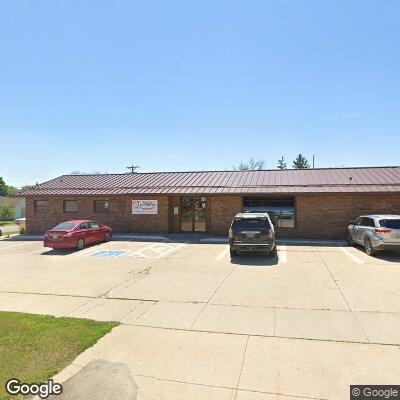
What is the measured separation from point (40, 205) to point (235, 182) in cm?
1441

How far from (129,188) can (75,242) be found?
6897 mm

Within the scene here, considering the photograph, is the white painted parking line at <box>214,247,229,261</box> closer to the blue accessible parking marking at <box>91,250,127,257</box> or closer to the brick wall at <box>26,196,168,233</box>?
the blue accessible parking marking at <box>91,250,127,257</box>

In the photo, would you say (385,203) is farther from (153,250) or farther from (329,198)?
(153,250)

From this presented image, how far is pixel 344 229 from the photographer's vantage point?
18406 millimetres

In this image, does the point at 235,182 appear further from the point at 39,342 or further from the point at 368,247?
the point at 39,342

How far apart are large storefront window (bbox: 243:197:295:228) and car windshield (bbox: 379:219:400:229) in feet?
21.2

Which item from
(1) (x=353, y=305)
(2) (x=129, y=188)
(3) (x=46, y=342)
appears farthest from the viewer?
(2) (x=129, y=188)

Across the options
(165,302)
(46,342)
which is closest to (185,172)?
(165,302)

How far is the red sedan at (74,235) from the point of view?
15961mm

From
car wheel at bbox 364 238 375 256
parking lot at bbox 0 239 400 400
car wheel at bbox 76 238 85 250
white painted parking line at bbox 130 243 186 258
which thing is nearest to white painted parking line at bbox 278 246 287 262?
parking lot at bbox 0 239 400 400

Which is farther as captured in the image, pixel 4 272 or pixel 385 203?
pixel 385 203

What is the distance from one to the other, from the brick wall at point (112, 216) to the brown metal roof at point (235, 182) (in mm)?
689

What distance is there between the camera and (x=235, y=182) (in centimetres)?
2139

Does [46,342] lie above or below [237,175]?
below
